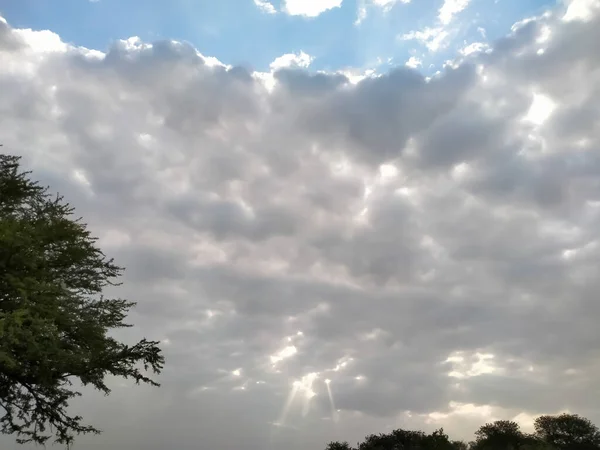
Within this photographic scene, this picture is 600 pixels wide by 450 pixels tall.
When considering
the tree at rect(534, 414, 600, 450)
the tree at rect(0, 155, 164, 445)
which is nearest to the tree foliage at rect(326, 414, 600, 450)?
the tree at rect(534, 414, 600, 450)

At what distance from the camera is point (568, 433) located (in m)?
90.0

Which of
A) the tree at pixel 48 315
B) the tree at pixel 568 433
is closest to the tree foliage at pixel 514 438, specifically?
the tree at pixel 568 433

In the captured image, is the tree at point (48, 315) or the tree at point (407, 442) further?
the tree at point (407, 442)

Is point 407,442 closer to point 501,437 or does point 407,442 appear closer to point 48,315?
point 501,437

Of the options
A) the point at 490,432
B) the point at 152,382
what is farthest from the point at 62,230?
the point at 490,432

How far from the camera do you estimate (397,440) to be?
90875 mm

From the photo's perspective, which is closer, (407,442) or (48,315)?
(48,315)

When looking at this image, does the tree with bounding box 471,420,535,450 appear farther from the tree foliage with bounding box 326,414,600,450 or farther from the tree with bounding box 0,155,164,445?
the tree with bounding box 0,155,164,445

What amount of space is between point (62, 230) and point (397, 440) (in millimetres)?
80848

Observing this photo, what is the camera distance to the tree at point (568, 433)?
8688 cm

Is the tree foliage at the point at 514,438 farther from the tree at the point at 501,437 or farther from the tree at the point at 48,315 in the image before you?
the tree at the point at 48,315

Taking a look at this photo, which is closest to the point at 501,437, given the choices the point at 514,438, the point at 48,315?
the point at 514,438

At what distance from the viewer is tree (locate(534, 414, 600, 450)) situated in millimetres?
86875

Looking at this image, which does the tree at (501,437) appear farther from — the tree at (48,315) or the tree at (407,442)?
the tree at (48,315)
